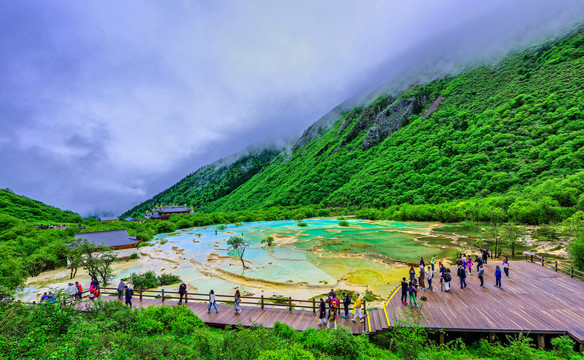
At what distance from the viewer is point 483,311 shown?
1287 centimetres

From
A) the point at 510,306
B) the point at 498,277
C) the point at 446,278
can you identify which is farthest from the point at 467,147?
the point at 510,306

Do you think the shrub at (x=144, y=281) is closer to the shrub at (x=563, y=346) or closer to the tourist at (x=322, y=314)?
the tourist at (x=322, y=314)

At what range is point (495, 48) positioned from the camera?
140625mm

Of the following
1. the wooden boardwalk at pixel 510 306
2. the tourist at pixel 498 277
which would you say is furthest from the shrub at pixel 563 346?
the tourist at pixel 498 277

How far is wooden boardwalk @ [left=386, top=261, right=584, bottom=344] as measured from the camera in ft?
37.2

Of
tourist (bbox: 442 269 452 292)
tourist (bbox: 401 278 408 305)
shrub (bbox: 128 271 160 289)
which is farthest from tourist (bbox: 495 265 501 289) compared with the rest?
shrub (bbox: 128 271 160 289)

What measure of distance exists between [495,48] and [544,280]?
181944mm

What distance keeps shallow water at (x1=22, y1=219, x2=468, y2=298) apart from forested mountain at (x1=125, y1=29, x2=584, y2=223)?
2933 centimetres

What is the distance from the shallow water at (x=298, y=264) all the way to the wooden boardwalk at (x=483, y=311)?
6203mm

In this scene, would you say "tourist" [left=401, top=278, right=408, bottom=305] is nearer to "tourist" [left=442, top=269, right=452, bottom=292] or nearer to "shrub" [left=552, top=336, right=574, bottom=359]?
"tourist" [left=442, top=269, right=452, bottom=292]

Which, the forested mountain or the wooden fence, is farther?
the forested mountain

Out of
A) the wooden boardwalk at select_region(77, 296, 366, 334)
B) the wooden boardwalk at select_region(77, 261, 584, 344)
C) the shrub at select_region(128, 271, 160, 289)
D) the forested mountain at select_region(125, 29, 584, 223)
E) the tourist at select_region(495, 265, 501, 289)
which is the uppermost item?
the forested mountain at select_region(125, 29, 584, 223)

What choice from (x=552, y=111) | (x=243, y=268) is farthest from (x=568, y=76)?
(x=243, y=268)

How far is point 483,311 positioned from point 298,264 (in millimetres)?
21332
